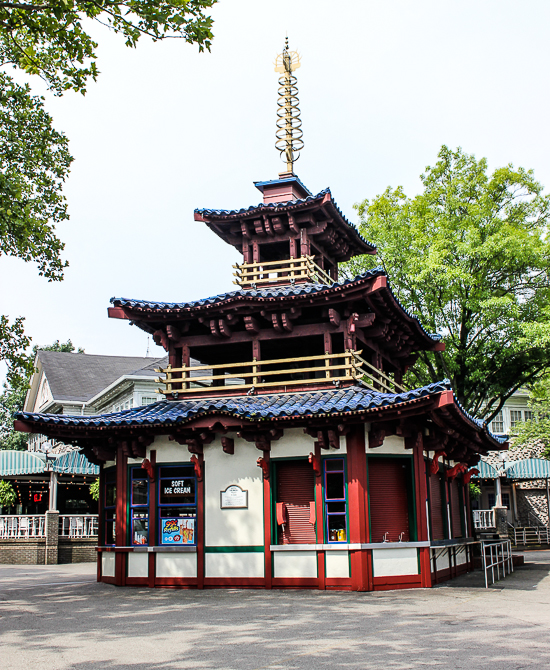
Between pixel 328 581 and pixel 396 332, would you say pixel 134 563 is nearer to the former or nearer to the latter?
pixel 328 581

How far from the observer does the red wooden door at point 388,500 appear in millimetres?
15289

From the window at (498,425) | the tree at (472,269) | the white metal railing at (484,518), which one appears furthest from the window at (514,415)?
the tree at (472,269)

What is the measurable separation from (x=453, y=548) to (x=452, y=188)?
49.2ft

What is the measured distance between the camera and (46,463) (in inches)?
1200

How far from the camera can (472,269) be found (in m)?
26.0

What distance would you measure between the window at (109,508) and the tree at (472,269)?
44.0ft

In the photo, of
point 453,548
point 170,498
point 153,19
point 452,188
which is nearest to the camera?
point 153,19

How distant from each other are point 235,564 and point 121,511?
3.22 meters

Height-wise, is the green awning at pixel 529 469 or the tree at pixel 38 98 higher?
the tree at pixel 38 98

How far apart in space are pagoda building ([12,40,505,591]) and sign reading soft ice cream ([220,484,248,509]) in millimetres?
25

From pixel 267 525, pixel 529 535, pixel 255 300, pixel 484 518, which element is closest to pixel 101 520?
pixel 267 525

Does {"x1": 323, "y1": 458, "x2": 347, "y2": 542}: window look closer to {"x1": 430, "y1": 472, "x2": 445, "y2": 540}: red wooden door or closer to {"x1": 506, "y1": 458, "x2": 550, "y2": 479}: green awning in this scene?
{"x1": 430, "y1": 472, "x2": 445, "y2": 540}: red wooden door

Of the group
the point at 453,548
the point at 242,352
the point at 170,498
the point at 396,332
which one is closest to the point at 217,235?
the point at 242,352

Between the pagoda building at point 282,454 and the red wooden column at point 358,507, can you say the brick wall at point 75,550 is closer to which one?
the pagoda building at point 282,454
